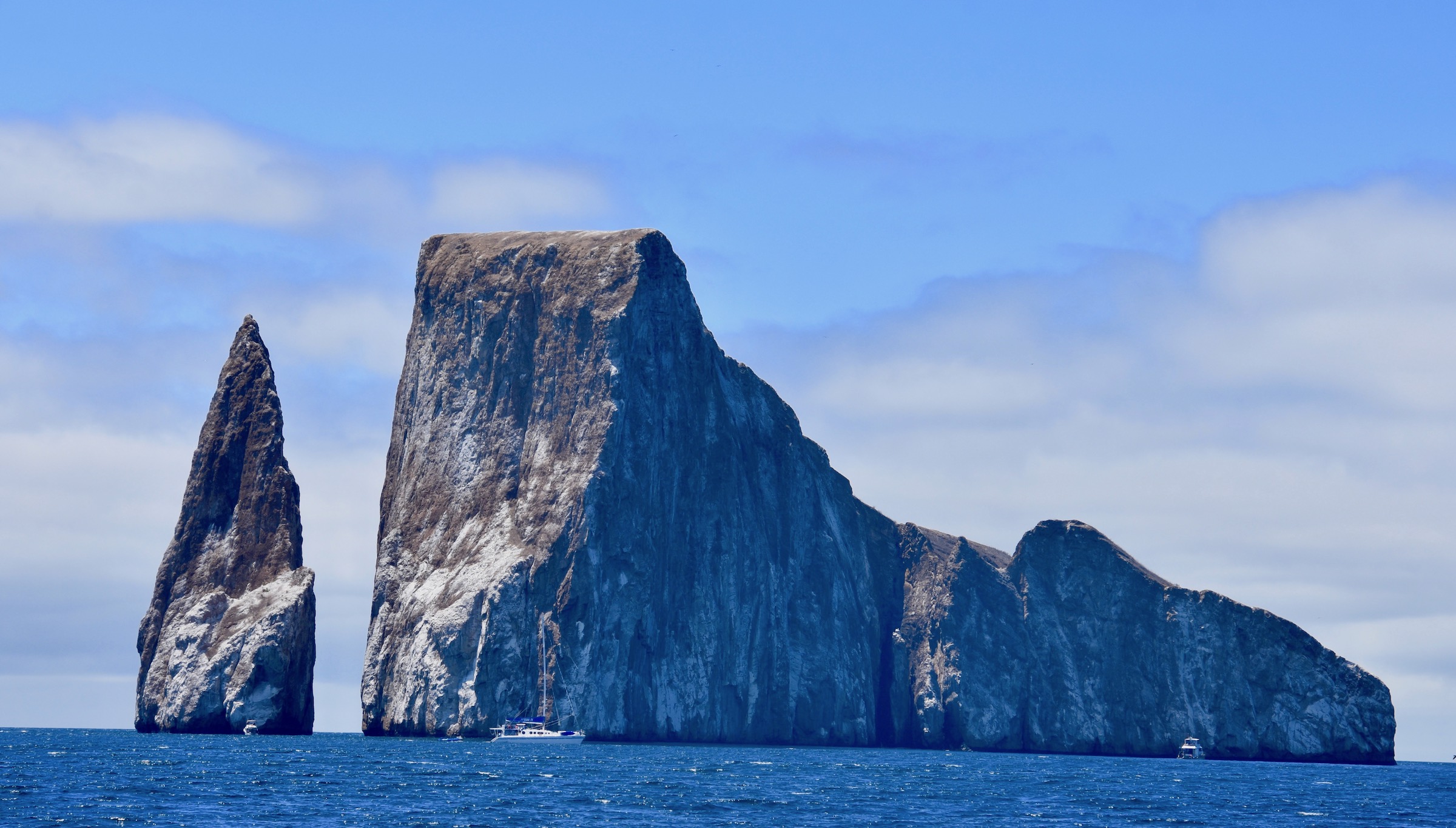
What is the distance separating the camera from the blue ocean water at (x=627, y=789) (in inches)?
2520

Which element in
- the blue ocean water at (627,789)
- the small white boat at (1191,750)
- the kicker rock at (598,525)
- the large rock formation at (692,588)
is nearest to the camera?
the blue ocean water at (627,789)

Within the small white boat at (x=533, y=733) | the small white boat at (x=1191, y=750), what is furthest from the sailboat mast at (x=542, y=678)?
the small white boat at (x=1191, y=750)

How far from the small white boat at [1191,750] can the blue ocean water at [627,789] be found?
1819cm

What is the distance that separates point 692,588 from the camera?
443ft

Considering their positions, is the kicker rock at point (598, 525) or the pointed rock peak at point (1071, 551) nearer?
the kicker rock at point (598, 525)

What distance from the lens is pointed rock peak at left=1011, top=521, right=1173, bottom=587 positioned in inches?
6029

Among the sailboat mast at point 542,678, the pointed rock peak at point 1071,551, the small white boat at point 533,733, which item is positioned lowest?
the small white boat at point 533,733

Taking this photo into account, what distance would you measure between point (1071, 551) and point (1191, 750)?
20.8 metres

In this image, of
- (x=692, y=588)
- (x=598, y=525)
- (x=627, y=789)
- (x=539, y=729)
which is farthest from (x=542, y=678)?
(x=627, y=789)

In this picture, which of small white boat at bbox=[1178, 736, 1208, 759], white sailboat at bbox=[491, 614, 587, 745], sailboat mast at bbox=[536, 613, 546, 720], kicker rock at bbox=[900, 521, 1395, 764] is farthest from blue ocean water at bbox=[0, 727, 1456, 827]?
kicker rock at bbox=[900, 521, 1395, 764]

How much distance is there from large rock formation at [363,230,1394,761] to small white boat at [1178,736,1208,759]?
1.59 metres

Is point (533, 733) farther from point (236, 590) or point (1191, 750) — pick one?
point (1191, 750)

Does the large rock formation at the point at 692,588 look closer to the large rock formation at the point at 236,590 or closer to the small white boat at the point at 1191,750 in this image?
A: the small white boat at the point at 1191,750

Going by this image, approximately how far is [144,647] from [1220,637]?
88724mm
